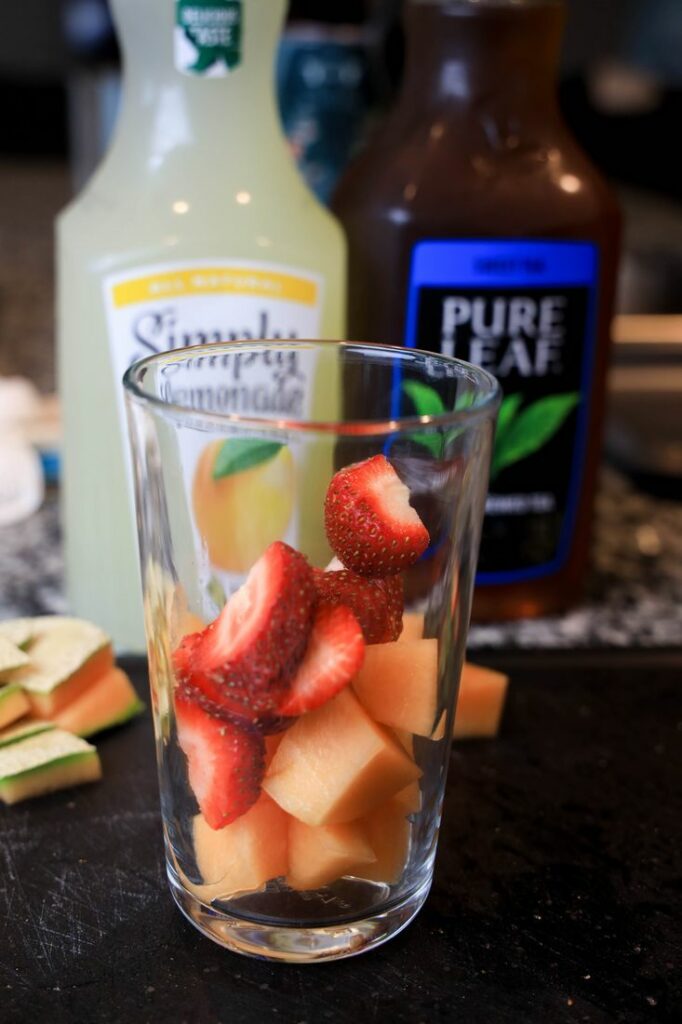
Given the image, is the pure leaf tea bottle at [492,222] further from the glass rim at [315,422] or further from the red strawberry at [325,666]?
the red strawberry at [325,666]

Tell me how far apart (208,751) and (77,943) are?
106 millimetres

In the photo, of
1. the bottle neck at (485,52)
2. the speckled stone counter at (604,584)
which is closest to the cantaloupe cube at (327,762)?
the speckled stone counter at (604,584)

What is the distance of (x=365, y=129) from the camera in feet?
3.73

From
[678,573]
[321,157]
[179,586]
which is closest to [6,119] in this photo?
[321,157]

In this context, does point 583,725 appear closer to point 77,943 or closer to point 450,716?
point 450,716

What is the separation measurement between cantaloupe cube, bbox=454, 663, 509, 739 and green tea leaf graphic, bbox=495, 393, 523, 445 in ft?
0.61

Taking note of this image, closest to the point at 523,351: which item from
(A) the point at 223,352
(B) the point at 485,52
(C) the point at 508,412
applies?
(C) the point at 508,412

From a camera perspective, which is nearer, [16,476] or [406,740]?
[406,740]

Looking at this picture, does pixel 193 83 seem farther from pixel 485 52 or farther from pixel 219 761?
pixel 219 761

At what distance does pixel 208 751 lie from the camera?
474 mm

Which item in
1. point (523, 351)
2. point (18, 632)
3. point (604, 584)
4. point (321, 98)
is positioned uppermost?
point (321, 98)

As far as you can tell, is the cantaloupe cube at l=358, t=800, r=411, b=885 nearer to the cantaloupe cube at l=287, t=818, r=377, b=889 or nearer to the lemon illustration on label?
the cantaloupe cube at l=287, t=818, r=377, b=889

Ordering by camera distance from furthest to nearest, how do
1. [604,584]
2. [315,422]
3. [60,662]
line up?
[604,584] → [60,662] → [315,422]

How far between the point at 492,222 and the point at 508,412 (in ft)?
0.41
